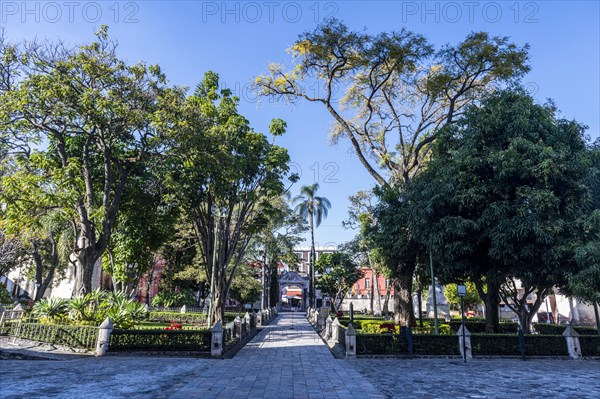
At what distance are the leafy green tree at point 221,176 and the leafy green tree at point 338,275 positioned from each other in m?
20.6

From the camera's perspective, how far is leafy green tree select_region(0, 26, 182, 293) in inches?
558

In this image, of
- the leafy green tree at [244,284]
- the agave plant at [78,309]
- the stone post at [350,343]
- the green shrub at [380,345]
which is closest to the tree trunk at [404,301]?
the green shrub at [380,345]

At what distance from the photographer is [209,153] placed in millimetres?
17078

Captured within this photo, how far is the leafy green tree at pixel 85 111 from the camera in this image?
1416 cm

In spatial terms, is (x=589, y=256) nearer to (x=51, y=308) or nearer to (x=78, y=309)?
(x=78, y=309)

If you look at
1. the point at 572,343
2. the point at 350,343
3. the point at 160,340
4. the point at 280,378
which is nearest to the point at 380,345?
A: the point at 350,343

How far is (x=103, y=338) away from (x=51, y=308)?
10.5 ft

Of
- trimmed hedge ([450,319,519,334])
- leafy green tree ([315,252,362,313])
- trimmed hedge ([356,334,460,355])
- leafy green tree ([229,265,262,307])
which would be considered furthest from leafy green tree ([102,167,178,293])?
leafy green tree ([315,252,362,313])

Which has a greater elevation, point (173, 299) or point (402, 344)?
point (173, 299)

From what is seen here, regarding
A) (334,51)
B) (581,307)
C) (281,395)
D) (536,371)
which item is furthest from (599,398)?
(581,307)

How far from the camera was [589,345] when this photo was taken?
48.6 ft

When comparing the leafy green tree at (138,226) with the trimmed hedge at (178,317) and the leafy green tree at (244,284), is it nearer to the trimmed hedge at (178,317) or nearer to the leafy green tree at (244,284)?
the trimmed hedge at (178,317)

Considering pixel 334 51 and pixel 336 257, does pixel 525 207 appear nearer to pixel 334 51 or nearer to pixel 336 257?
pixel 334 51

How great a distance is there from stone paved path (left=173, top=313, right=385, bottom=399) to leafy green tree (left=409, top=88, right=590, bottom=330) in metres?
7.20
